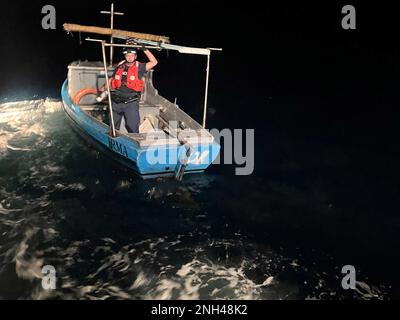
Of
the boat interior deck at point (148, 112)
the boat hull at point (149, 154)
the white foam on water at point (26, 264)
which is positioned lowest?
the white foam on water at point (26, 264)

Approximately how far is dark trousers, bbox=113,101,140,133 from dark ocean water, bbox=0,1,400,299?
129 cm

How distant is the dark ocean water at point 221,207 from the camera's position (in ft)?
20.3

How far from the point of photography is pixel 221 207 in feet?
27.6

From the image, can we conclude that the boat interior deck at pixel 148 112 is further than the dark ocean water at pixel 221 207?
Yes

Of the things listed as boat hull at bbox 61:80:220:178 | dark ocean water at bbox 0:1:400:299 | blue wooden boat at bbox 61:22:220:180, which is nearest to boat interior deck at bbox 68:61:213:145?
blue wooden boat at bbox 61:22:220:180

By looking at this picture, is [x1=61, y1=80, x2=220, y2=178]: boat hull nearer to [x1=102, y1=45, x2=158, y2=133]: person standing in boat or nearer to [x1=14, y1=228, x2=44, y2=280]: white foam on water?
[x1=102, y1=45, x2=158, y2=133]: person standing in boat

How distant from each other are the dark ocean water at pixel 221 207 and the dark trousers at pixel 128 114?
129 cm

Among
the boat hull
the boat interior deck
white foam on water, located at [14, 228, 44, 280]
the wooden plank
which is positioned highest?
the wooden plank

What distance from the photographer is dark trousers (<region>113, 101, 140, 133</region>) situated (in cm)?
978

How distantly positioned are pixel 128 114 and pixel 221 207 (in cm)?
384

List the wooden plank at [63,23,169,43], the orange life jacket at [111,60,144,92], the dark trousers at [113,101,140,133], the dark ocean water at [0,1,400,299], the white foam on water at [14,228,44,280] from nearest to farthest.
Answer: the white foam on water at [14,228,44,280] < the dark ocean water at [0,1,400,299] < the wooden plank at [63,23,169,43] < the orange life jacket at [111,60,144,92] < the dark trousers at [113,101,140,133]

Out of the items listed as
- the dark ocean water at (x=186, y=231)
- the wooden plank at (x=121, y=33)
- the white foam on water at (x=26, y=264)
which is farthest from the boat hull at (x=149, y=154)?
the white foam on water at (x=26, y=264)

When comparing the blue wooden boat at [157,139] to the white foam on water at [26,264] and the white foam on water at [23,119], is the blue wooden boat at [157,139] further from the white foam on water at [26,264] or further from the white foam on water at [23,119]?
the white foam on water at [26,264]

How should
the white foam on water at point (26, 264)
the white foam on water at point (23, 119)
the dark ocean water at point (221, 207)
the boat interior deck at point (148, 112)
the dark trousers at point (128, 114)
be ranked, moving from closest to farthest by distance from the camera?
the white foam on water at point (26, 264), the dark ocean water at point (221, 207), the boat interior deck at point (148, 112), the dark trousers at point (128, 114), the white foam on water at point (23, 119)
